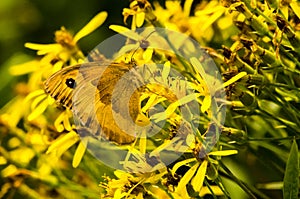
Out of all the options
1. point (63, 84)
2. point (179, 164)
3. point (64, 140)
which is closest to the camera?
point (179, 164)

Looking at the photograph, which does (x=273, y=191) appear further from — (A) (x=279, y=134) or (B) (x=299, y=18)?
(B) (x=299, y=18)

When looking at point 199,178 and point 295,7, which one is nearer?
point 199,178

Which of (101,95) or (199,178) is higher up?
(101,95)

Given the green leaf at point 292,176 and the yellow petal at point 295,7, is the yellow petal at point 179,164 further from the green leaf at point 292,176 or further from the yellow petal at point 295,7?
the yellow petal at point 295,7

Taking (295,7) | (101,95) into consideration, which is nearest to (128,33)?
(101,95)

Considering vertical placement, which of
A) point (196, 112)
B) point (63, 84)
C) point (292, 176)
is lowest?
point (292, 176)

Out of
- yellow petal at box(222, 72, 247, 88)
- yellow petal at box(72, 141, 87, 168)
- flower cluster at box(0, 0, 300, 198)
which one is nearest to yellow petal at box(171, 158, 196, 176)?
flower cluster at box(0, 0, 300, 198)

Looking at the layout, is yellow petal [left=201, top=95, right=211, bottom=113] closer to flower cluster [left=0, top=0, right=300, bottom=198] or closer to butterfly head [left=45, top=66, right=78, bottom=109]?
flower cluster [left=0, top=0, right=300, bottom=198]

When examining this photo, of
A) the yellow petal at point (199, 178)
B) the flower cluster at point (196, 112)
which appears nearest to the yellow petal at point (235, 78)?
the flower cluster at point (196, 112)

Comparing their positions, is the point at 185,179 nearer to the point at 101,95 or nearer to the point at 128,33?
the point at 101,95
